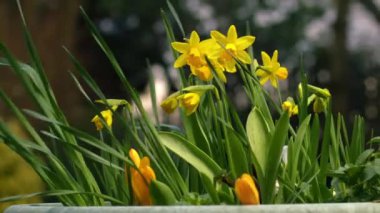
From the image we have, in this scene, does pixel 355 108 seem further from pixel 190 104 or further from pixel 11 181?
pixel 190 104

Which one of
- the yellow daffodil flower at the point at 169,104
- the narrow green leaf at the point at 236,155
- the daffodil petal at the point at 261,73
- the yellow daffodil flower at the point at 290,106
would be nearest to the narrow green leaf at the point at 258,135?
the narrow green leaf at the point at 236,155

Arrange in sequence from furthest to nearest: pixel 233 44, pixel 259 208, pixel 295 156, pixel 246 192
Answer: pixel 233 44, pixel 295 156, pixel 246 192, pixel 259 208

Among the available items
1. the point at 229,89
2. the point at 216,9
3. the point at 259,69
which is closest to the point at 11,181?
the point at 259,69

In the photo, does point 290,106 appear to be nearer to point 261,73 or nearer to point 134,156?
point 261,73

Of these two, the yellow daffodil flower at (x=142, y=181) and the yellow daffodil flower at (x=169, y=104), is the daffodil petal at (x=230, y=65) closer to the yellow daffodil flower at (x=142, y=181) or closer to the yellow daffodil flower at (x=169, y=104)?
the yellow daffodil flower at (x=169, y=104)

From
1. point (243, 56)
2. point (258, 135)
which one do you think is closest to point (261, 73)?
point (243, 56)
